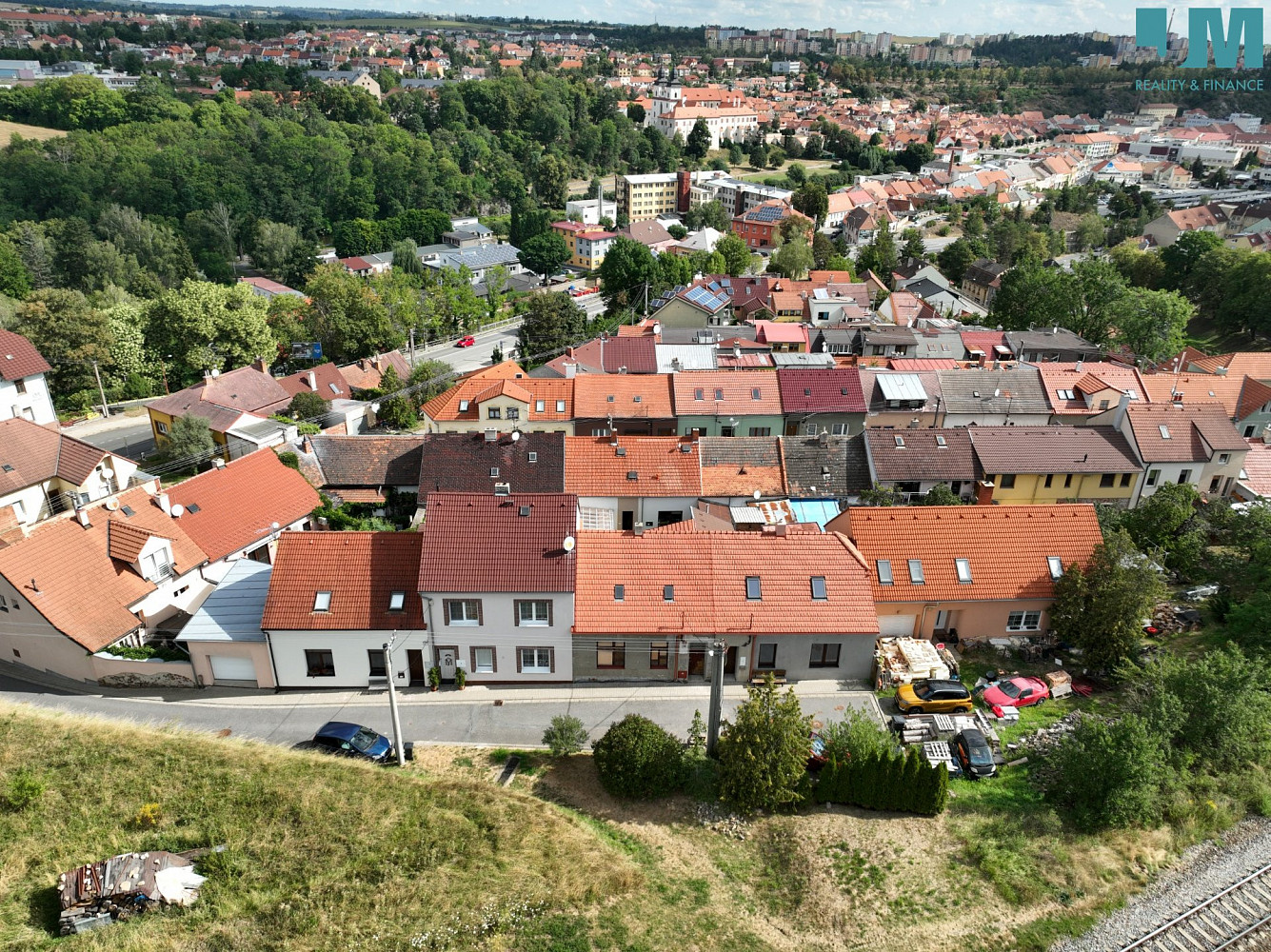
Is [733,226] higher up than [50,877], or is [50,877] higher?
[733,226]

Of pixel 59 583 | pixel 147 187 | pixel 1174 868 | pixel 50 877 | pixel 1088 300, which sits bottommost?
pixel 1174 868

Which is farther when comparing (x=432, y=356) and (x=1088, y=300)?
(x=432, y=356)

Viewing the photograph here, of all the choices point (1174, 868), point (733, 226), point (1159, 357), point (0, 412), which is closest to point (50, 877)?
point (1174, 868)

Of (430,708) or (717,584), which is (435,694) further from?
(717,584)

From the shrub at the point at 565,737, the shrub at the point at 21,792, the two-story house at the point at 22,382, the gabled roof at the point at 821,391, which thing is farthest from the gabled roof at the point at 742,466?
the two-story house at the point at 22,382

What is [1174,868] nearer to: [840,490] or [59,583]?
[840,490]

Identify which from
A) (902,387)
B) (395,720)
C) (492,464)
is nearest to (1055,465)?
(902,387)
